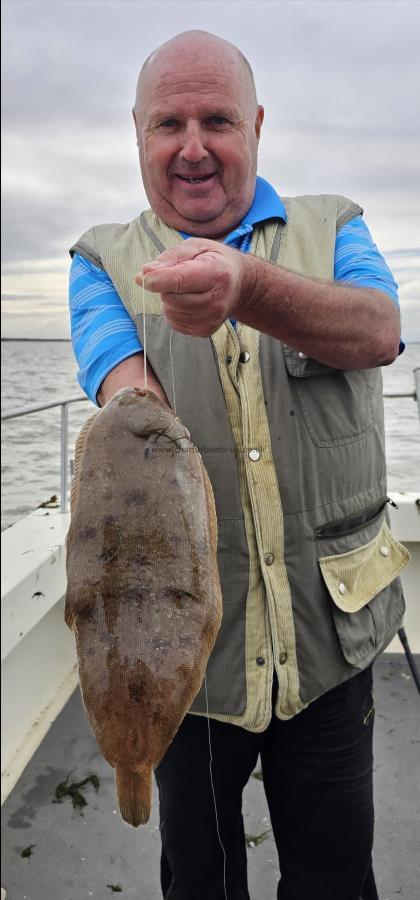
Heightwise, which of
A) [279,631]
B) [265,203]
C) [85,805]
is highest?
[265,203]

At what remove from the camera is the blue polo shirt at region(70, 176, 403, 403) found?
174 cm

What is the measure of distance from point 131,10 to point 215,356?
0.92 metres

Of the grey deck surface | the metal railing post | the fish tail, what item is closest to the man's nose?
the fish tail

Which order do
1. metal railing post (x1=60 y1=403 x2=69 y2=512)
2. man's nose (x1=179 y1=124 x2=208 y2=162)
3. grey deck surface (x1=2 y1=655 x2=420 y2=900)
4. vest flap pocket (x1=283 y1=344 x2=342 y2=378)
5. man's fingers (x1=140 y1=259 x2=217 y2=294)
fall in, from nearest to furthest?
man's fingers (x1=140 y1=259 x2=217 y2=294), man's nose (x1=179 y1=124 x2=208 y2=162), vest flap pocket (x1=283 y1=344 x2=342 y2=378), grey deck surface (x1=2 y1=655 x2=420 y2=900), metal railing post (x1=60 y1=403 x2=69 y2=512)

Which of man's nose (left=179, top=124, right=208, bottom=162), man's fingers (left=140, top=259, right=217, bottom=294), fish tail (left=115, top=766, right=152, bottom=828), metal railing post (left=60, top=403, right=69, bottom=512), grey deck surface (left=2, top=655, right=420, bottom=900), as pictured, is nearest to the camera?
man's fingers (left=140, top=259, right=217, bottom=294)

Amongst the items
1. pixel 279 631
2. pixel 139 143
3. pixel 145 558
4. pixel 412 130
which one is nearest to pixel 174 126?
pixel 139 143

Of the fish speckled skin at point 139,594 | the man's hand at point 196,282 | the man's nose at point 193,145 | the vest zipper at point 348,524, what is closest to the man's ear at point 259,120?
the man's nose at point 193,145

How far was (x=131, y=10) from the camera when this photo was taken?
1877 millimetres

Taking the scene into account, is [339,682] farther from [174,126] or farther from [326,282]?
[174,126]

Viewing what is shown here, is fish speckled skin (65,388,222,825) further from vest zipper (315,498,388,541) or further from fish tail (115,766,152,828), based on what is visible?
vest zipper (315,498,388,541)

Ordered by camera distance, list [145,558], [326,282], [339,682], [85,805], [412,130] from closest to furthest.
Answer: [145,558]
[326,282]
[412,130]
[339,682]
[85,805]

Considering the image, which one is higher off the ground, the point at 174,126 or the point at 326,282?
the point at 174,126

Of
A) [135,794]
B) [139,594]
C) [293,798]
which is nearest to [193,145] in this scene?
[139,594]

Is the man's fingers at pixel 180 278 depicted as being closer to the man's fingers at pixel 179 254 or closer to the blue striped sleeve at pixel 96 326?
the man's fingers at pixel 179 254
